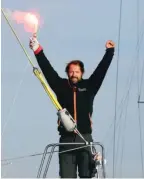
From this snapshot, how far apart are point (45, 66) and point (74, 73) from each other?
56 centimetres

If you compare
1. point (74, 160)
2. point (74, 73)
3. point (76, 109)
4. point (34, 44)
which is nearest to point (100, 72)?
point (74, 73)

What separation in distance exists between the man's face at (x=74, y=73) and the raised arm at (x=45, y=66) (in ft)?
0.77

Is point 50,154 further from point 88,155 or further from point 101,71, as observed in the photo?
point 101,71

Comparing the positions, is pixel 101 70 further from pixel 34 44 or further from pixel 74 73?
pixel 34 44

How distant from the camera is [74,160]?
43.8 feet

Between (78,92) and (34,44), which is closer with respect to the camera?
(78,92)

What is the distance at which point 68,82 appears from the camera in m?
13.4

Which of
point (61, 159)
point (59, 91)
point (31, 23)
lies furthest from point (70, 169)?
point (31, 23)

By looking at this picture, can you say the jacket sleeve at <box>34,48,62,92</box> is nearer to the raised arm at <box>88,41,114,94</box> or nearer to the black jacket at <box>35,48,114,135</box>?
the black jacket at <box>35,48,114,135</box>

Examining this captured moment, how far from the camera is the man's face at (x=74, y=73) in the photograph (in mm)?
13281

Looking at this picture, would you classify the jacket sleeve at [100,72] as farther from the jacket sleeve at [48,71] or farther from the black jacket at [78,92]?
the jacket sleeve at [48,71]

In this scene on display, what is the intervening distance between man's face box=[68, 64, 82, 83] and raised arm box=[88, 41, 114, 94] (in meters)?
0.27

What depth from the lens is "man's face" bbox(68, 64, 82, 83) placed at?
1328 centimetres

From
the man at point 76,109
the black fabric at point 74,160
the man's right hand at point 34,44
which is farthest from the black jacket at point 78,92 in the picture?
the man's right hand at point 34,44
